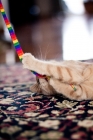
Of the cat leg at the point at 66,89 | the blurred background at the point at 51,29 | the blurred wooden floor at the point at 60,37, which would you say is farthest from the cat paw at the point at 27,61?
the blurred wooden floor at the point at 60,37

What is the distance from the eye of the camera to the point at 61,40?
13.7 ft

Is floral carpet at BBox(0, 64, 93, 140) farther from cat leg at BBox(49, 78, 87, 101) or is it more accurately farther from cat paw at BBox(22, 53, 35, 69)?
cat paw at BBox(22, 53, 35, 69)

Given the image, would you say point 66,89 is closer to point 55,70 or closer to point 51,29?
point 55,70

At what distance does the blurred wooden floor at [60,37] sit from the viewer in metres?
3.31

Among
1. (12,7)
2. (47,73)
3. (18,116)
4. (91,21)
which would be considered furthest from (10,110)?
(12,7)

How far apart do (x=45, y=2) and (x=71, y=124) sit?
558 centimetres

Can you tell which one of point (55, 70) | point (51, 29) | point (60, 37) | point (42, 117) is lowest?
point (42, 117)

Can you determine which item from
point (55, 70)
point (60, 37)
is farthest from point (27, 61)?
point (60, 37)

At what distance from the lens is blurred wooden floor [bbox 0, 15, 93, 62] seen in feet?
10.9

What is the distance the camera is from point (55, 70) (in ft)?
4.70

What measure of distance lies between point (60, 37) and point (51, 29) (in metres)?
0.83

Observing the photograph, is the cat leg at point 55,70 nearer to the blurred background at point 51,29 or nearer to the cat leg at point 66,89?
the cat leg at point 66,89

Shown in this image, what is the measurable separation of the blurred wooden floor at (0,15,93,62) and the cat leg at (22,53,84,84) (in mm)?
1014

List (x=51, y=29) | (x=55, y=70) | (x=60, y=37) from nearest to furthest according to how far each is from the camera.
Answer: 1. (x=55, y=70)
2. (x=60, y=37)
3. (x=51, y=29)
